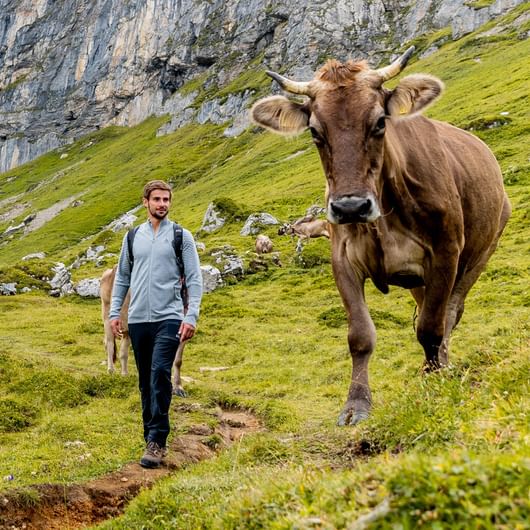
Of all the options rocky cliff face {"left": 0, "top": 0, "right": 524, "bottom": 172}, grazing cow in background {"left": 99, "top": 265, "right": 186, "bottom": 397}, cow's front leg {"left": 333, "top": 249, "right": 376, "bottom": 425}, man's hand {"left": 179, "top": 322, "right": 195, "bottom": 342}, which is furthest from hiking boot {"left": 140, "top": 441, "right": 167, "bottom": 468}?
rocky cliff face {"left": 0, "top": 0, "right": 524, "bottom": 172}

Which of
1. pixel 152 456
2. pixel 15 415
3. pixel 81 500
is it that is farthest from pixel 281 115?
pixel 15 415

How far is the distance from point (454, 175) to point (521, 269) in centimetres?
1324

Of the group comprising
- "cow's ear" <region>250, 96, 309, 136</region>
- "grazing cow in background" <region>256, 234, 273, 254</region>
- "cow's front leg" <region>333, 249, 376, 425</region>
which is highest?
"cow's ear" <region>250, 96, 309, 136</region>

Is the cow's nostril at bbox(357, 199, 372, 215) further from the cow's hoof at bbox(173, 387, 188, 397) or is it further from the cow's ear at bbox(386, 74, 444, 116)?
the cow's hoof at bbox(173, 387, 188, 397)

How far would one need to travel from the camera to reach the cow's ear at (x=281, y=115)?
26.9ft

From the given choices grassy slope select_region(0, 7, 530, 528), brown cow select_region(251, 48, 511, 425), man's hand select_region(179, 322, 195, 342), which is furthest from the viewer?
man's hand select_region(179, 322, 195, 342)

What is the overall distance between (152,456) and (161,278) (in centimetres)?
235

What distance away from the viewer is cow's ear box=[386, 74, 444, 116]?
302 inches

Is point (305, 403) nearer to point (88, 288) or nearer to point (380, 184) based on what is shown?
point (380, 184)

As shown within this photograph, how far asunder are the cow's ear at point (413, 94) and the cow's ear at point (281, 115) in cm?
112

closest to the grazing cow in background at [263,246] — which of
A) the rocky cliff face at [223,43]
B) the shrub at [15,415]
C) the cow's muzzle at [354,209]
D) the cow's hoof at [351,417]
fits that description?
the shrub at [15,415]

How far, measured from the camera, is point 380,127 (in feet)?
24.1


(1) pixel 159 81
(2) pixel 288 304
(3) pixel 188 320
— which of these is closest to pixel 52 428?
(3) pixel 188 320

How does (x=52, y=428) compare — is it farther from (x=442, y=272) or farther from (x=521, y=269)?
(x=521, y=269)
